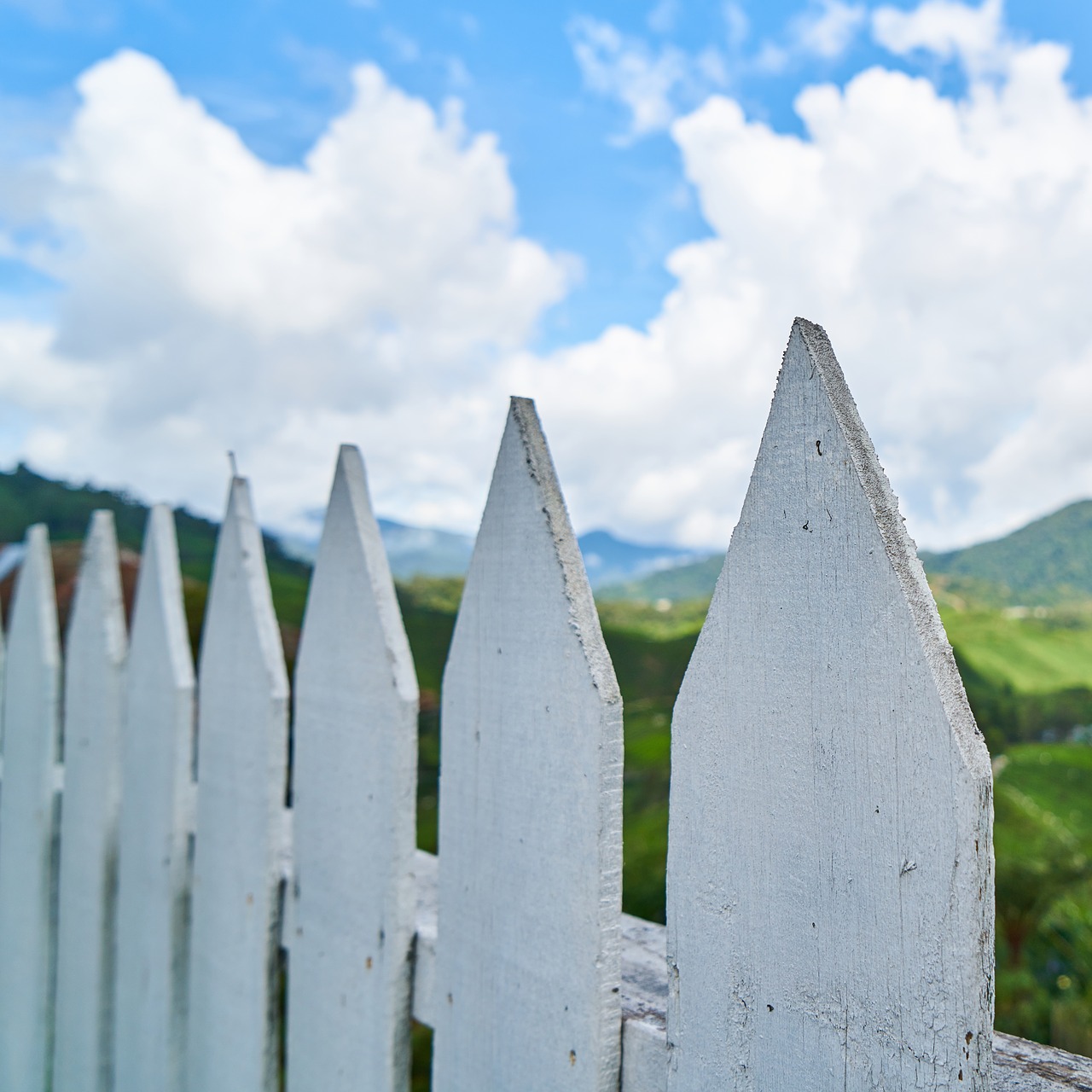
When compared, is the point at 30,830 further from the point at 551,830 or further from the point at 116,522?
the point at 551,830

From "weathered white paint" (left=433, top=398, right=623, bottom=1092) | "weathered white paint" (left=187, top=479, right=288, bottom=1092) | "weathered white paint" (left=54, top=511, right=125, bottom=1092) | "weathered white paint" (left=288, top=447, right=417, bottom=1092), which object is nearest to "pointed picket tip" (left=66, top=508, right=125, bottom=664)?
"weathered white paint" (left=54, top=511, right=125, bottom=1092)

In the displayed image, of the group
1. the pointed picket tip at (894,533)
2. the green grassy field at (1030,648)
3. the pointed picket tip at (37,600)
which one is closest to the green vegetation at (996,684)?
the green grassy field at (1030,648)

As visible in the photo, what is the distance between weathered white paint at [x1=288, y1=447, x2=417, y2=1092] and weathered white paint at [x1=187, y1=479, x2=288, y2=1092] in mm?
89

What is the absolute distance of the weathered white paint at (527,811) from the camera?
101 centimetres

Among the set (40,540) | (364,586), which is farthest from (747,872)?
(40,540)

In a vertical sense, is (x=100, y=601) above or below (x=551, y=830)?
above

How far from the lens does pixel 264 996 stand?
159cm

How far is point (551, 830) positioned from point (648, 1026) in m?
0.25

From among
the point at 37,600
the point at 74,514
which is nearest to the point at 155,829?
the point at 37,600

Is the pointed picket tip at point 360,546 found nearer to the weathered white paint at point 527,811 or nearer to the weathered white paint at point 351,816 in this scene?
the weathered white paint at point 351,816

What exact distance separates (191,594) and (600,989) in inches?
90.5

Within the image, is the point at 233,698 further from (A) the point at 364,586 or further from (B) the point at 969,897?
(B) the point at 969,897

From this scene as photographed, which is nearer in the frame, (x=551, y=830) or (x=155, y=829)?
(x=551, y=830)

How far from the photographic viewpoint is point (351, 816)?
1411 millimetres
